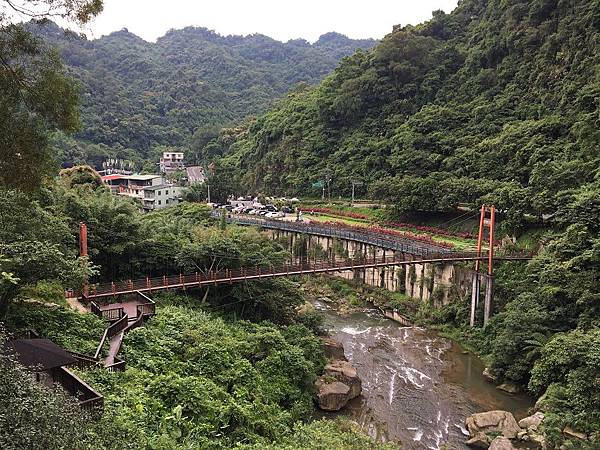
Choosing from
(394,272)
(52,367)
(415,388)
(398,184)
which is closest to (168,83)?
(398,184)

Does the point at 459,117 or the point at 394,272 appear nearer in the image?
the point at 394,272

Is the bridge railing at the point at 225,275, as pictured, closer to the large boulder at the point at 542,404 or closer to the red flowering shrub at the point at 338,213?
the large boulder at the point at 542,404

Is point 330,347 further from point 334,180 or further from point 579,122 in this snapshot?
point 334,180

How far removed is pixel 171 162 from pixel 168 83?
3083 centimetres

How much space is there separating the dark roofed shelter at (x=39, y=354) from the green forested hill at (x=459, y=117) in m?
25.2

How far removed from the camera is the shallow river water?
1764 centimetres

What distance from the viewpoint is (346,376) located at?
65.6 ft

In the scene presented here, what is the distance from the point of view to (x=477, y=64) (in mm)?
50062

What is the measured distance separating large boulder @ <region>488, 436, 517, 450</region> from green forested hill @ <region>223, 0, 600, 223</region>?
15.5 metres

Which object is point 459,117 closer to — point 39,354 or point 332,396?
point 332,396

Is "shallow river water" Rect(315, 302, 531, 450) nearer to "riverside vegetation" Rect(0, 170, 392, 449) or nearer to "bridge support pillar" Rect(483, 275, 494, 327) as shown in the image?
"bridge support pillar" Rect(483, 275, 494, 327)

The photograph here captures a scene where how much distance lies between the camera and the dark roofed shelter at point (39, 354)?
10375mm

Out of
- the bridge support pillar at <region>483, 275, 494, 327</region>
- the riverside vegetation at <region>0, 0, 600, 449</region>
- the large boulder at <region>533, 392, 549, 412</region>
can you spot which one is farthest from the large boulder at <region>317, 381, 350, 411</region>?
the bridge support pillar at <region>483, 275, 494, 327</region>

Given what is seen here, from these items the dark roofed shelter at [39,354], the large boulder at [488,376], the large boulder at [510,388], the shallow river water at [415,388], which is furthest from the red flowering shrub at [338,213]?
the dark roofed shelter at [39,354]
